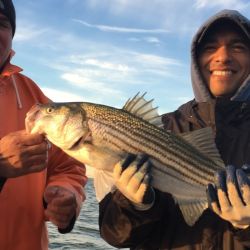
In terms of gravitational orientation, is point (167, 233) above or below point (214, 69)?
below

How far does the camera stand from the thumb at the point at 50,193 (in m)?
4.91

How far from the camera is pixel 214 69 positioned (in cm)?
516

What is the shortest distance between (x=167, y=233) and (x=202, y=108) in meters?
1.47

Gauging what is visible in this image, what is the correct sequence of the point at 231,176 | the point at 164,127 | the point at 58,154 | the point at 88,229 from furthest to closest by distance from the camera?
the point at 88,229, the point at 58,154, the point at 164,127, the point at 231,176

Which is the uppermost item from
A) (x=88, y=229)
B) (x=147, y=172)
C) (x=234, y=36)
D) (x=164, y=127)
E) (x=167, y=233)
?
(x=234, y=36)

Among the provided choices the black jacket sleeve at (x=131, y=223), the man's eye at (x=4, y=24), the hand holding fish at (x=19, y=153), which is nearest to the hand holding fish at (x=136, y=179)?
the black jacket sleeve at (x=131, y=223)

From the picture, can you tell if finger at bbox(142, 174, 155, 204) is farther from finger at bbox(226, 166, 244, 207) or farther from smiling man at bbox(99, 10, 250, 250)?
finger at bbox(226, 166, 244, 207)

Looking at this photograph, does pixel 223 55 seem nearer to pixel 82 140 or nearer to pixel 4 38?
pixel 82 140

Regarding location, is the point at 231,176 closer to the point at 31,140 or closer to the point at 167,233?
the point at 167,233

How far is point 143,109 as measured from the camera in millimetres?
4668

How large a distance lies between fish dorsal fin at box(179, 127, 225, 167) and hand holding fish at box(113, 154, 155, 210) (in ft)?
2.16

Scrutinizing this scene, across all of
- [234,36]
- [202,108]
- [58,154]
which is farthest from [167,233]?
[234,36]

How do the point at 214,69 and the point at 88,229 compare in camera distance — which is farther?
the point at 88,229

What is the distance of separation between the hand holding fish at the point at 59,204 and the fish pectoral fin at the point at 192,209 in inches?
52.5
